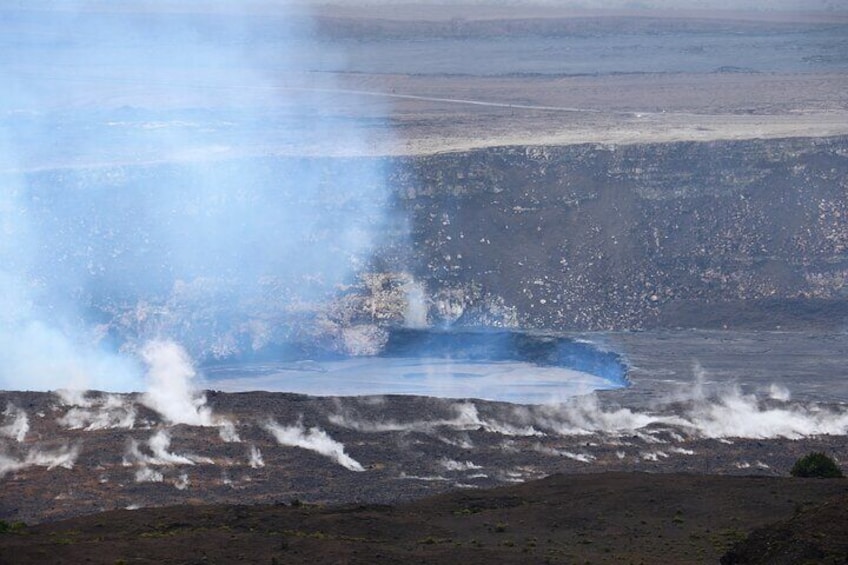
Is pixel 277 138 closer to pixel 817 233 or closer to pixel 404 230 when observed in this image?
pixel 404 230

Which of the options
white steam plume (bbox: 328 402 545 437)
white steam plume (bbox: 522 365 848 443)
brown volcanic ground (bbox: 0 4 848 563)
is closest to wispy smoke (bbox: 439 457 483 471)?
brown volcanic ground (bbox: 0 4 848 563)

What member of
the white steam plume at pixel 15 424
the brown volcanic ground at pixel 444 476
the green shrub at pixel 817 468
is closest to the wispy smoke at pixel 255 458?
the brown volcanic ground at pixel 444 476

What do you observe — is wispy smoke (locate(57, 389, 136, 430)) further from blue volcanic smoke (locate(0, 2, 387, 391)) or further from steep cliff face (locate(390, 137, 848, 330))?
steep cliff face (locate(390, 137, 848, 330))

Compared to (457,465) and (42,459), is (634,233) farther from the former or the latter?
(42,459)

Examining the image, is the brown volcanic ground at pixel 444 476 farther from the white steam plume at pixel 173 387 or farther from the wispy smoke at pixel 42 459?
the white steam plume at pixel 173 387

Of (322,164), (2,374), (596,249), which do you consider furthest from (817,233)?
(2,374)

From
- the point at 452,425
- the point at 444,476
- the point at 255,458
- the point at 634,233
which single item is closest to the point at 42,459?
the point at 255,458
